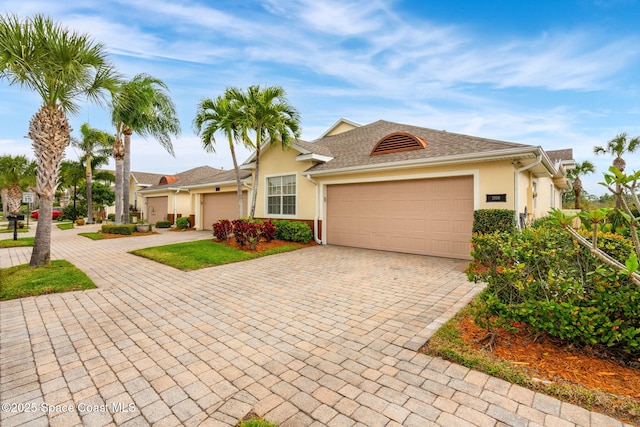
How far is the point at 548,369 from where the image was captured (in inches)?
105

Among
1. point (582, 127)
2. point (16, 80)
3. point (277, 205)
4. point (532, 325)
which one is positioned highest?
point (582, 127)

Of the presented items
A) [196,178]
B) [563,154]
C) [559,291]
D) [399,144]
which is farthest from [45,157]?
[563,154]

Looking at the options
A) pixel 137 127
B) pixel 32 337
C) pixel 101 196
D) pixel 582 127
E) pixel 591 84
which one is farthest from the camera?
pixel 101 196

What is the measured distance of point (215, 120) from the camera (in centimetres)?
1145

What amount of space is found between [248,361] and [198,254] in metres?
6.71

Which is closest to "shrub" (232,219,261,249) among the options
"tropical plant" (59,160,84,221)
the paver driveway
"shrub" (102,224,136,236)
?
the paver driveway

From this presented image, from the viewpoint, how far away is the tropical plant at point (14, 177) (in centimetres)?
2334

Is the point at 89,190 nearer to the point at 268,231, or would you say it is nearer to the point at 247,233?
the point at 268,231

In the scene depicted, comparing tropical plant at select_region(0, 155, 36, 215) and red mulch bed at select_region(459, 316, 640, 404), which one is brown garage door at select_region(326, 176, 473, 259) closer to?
red mulch bed at select_region(459, 316, 640, 404)

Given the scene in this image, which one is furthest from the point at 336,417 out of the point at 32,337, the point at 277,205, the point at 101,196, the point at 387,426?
the point at 101,196

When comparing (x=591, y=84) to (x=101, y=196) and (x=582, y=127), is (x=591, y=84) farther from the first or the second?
(x=101, y=196)

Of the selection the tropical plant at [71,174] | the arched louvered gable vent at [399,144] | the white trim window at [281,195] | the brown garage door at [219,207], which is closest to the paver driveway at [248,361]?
the arched louvered gable vent at [399,144]

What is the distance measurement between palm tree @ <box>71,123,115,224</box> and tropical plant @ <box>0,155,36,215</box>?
413cm

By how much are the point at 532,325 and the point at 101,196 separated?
35.0 metres
